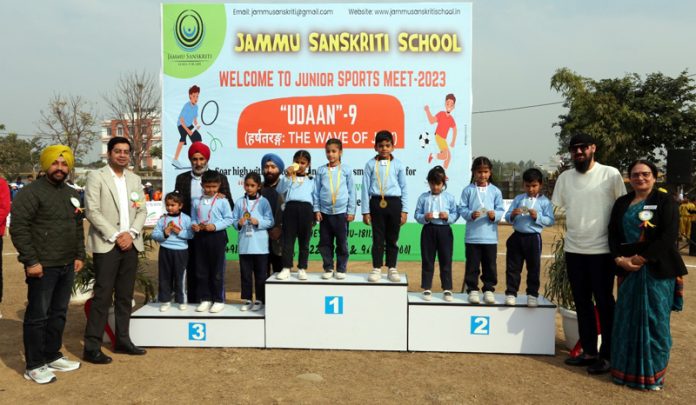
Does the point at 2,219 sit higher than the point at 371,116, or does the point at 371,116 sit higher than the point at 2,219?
the point at 371,116

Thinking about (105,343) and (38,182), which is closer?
(38,182)

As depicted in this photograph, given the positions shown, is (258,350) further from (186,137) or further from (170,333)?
(186,137)

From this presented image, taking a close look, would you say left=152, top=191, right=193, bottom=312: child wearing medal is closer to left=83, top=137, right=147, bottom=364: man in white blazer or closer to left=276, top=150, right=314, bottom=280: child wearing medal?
left=83, top=137, right=147, bottom=364: man in white blazer

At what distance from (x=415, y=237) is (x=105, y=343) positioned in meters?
4.14

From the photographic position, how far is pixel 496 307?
178 inches

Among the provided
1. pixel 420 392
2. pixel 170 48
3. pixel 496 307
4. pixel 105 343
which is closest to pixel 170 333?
pixel 105 343

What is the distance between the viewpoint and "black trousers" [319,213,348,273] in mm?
4836

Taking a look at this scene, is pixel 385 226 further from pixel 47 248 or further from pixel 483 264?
pixel 47 248

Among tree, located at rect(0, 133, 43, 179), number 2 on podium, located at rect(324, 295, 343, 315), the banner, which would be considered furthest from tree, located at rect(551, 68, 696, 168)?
tree, located at rect(0, 133, 43, 179)

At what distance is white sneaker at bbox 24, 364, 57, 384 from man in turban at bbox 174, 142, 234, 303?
145cm

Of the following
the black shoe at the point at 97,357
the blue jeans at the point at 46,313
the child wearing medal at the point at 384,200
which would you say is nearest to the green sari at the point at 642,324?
the child wearing medal at the point at 384,200

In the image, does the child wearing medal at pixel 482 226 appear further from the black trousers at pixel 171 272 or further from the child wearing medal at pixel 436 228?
the black trousers at pixel 171 272

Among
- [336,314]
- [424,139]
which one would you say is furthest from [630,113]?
[336,314]

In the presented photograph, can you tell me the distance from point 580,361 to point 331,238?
2.37m
